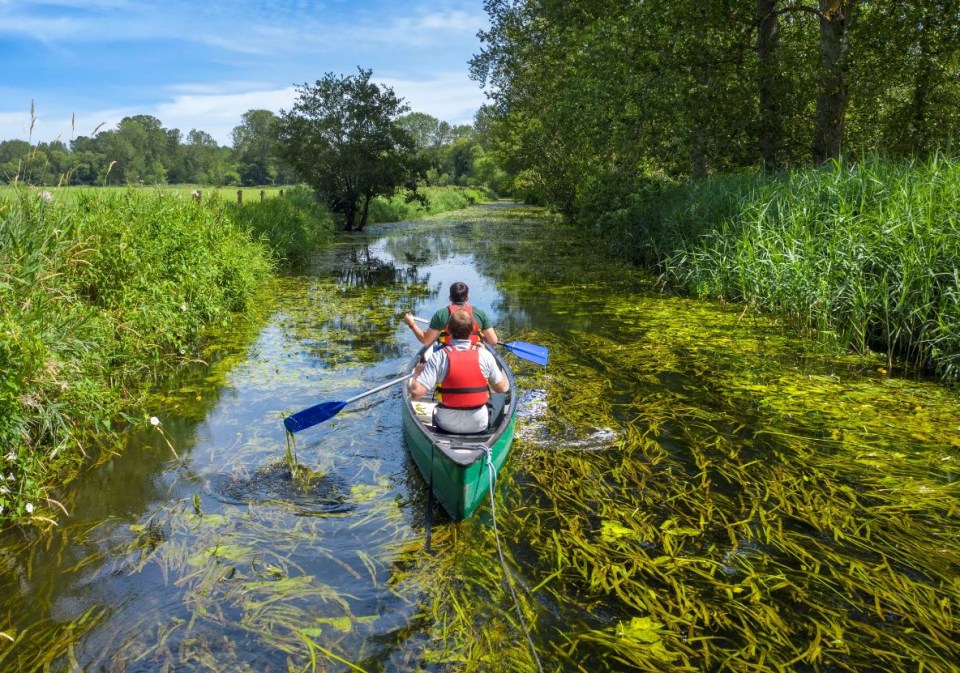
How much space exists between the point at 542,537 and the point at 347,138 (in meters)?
25.0

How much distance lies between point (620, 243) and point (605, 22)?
6238mm

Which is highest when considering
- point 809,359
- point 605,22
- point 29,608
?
point 605,22

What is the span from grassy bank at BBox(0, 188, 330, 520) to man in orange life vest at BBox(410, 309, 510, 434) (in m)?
2.79

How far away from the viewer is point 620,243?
60.7ft

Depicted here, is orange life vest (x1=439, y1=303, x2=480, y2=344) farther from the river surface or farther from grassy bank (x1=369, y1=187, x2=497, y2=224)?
grassy bank (x1=369, y1=187, x2=497, y2=224)

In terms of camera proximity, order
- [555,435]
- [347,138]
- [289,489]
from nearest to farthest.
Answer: [289,489], [555,435], [347,138]

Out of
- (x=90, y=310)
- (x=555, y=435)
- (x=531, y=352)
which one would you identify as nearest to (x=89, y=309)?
(x=90, y=310)

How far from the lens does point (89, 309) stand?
6.53 meters

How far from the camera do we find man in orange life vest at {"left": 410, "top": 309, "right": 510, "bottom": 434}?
5.01 m

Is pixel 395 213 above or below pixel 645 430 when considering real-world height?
above

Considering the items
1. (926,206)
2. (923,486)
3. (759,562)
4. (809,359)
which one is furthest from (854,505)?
(926,206)

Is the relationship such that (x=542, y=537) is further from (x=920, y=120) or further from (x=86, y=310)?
(x=920, y=120)

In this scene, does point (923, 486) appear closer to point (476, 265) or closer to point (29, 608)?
point (29, 608)

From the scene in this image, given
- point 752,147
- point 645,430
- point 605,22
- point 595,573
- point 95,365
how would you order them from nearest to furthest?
1. point 595,573
2. point 95,365
3. point 645,430
4. point 752,147
5. point 605,22
